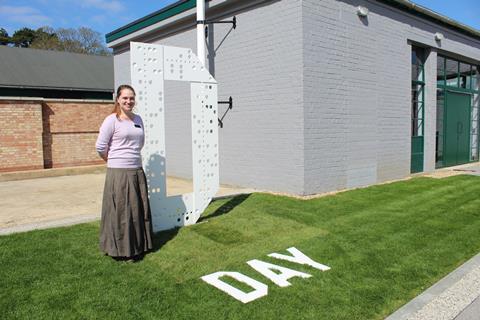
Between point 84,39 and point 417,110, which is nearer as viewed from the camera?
point 417,110

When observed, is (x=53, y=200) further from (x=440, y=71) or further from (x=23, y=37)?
(x=23, y=37)

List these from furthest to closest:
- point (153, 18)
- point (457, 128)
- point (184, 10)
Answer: point (457, 128)
point (153, 18)
point (184, 10)

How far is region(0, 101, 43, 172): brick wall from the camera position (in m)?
12.0

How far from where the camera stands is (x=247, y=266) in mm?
4402

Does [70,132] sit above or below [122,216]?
above

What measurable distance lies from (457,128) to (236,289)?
516 inches

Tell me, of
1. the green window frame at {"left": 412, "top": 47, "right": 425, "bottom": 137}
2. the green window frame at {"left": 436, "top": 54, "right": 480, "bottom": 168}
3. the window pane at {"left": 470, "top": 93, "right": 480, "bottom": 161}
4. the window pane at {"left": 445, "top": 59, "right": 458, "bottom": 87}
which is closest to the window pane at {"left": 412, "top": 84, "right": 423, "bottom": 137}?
the green window frame at {"left": 412, "top": 47, "right": 425, "bottom": 137}

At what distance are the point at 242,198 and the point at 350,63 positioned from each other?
396 centimetres

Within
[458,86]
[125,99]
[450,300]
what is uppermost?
[458,86]

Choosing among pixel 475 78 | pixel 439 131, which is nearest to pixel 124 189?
pixel 439 131

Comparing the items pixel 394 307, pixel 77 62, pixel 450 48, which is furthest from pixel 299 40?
pixel 77 62

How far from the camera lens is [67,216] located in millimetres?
6707

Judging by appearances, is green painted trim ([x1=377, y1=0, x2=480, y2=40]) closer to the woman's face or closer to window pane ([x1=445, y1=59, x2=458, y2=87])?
window pane ([x1=445, y1=59, x2=458, y2=87])

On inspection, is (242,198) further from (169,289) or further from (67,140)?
(67,140)
